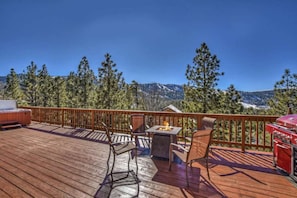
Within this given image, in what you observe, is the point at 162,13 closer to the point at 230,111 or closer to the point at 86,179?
the point at 86,179

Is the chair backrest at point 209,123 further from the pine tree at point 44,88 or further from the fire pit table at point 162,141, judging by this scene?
the pine tree at point 44,88

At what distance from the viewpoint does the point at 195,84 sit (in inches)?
504

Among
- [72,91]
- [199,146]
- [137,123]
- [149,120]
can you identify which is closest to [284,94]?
[149,120]

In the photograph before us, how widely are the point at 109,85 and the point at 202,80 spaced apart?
8.49m

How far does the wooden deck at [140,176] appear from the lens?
2.38 meters

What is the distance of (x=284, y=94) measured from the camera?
47.1 ft

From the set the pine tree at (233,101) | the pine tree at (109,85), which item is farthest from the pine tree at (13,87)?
the pine tree at (233,101)

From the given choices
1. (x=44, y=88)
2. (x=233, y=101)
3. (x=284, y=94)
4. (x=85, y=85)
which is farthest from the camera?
(x=44, y=88)

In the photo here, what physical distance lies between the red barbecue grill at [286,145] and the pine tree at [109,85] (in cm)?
1401

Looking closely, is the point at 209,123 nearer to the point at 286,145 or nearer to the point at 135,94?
the point at 286,145

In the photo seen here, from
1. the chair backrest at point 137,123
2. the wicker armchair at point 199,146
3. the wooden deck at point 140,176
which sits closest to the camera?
the wooden deck at point 140,176

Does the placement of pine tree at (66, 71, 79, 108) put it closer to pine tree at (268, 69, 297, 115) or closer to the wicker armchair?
the wicker armchair

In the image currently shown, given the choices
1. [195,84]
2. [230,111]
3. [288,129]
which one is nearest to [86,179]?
[288,129]

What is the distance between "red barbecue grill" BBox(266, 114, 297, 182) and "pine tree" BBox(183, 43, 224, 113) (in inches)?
365
